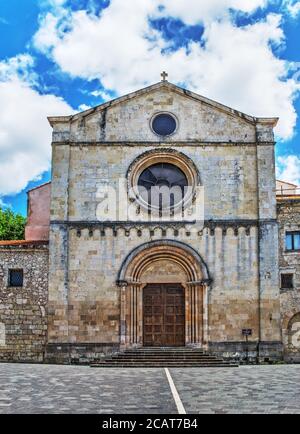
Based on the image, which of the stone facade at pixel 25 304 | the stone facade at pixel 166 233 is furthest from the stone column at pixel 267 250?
the stone facade at pixel 25 304

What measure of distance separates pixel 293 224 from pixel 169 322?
6.66 meters

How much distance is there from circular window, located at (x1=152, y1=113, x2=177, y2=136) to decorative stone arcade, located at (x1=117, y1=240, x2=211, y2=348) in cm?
485

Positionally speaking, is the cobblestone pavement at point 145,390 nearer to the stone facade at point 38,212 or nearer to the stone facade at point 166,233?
the stone facade at point 166,233

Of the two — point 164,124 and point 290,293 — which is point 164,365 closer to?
point 290,293

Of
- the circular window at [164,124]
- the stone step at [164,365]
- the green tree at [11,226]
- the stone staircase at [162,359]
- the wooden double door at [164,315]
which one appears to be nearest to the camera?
the stone step at [164,365]

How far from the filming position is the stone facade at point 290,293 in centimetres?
2548

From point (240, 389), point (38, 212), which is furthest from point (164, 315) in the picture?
point (240, 389)

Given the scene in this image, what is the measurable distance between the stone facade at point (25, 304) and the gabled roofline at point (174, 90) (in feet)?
18.0

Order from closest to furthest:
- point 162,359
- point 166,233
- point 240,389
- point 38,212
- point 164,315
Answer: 1. point 240,389
2. point 162,359
3. point 166,233
4. point 164,315
5. point 38,212

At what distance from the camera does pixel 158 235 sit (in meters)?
26.1

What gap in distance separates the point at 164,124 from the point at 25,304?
974 cm

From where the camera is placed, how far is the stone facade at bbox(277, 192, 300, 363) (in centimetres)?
2548

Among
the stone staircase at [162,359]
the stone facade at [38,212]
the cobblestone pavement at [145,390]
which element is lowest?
the cobblestone pavement at [145,390]
